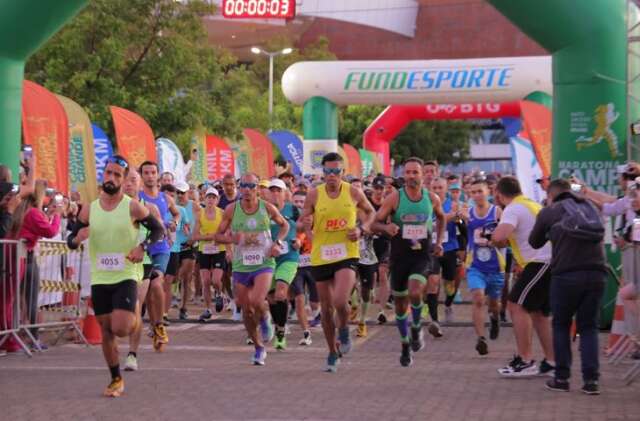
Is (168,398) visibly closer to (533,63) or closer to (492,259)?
(492,259)

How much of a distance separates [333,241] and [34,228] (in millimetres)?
3584

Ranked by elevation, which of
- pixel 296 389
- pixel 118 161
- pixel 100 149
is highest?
pixel 100 149

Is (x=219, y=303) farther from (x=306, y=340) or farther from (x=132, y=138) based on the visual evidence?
(x=306, y=340)

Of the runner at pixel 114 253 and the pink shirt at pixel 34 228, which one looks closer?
the runner at pixel 114 253

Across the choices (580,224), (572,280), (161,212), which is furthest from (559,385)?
(161,212)

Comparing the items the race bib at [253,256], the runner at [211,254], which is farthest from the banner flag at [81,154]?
the race bib at [253,256]

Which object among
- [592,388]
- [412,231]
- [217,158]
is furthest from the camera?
[217,158]

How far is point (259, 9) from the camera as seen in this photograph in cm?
7419

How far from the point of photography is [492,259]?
45.4 ft

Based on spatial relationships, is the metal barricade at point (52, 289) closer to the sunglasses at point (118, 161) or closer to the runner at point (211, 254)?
the runner at point (211, 254)

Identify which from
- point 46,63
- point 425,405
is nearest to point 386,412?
point 425,405

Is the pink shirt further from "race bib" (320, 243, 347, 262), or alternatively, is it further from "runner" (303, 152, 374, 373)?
"race bib" (320, 243, 347, 262)

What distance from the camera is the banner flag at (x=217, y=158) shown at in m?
27.3

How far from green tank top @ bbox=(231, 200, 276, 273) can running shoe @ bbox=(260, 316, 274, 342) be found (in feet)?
4.28
